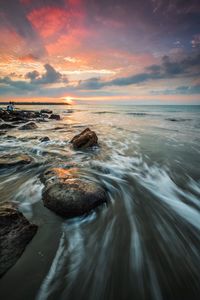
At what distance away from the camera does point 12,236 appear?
2.17 metres

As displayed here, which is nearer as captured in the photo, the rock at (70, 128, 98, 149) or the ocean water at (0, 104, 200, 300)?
the ocean water at (0, 104, 200, 300)

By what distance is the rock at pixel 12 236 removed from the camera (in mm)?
2014

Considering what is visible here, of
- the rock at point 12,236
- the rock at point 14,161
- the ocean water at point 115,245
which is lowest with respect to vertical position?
the ocean water at point 115,245

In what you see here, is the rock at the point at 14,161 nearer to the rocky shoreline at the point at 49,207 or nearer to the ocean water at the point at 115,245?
the ocean water at the point at 115,245

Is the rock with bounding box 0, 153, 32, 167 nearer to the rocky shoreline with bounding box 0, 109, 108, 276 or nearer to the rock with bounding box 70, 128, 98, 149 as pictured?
the rocky shoreline with bounding box 0, 109, 108, 276

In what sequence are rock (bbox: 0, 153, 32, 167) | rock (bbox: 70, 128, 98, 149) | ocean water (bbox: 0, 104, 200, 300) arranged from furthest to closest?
rock (bbox: 70, 128, 98, 149)
rock (bbox: 0, 153, 32, 167)
ocean water (bbox: 0, 104, 200, 300)

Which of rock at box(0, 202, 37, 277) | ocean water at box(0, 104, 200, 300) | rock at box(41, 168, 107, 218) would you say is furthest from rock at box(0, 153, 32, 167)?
rock at box(0, 202, 37, 277)

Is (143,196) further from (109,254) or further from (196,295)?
(196,295)

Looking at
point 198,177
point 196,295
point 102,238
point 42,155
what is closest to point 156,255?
point 196,295

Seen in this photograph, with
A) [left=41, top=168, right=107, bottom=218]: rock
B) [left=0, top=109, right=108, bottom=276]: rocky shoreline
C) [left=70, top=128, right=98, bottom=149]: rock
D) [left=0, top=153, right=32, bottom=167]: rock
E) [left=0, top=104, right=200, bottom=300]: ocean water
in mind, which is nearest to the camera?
[left=0, top=104, right=200, bottom=300]: ocean water

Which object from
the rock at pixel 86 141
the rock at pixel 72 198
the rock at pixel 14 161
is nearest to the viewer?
the rock at pixel 72 198

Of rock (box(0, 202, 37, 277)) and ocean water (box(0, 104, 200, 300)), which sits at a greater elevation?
rock (box(0, 202, 37, 277))

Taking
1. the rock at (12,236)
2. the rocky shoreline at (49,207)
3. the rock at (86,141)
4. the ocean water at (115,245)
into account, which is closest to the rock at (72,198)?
the rocky shoreline at (49,207)

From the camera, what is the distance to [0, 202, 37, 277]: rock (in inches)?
79.3
